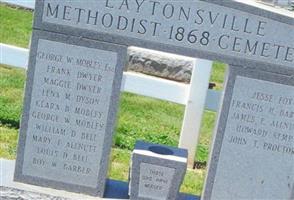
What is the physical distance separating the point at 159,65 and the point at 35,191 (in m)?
3.85

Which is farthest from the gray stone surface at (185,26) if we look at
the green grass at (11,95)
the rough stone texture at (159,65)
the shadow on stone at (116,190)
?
the rough stone texture at (159,65)

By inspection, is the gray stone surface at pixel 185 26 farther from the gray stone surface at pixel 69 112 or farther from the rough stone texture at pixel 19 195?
the rough stone texture at pixel 19 195

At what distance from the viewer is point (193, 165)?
6.70 meters

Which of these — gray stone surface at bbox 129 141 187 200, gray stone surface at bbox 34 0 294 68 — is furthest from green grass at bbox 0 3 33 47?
gray stone surface at bbox 129 141 187 200

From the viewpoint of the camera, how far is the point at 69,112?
488cm

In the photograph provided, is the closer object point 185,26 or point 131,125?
point 185,26

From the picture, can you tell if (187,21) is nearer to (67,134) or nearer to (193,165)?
(67,134)

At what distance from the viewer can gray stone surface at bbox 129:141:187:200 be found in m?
4.74

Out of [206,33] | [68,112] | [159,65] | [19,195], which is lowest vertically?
[19,195]

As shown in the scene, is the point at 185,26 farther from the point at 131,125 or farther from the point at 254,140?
the point at 131,125

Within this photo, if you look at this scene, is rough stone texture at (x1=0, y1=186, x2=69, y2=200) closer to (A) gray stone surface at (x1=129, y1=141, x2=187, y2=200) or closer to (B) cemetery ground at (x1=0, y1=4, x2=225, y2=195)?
(A) gray stone surface at (x1=129, y1=141, x2=187, y2=200)

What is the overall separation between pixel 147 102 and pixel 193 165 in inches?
79.6

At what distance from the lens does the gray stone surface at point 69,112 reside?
479 cm

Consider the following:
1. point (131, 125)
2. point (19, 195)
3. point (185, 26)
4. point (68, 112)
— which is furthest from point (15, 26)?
point (185, 26)
